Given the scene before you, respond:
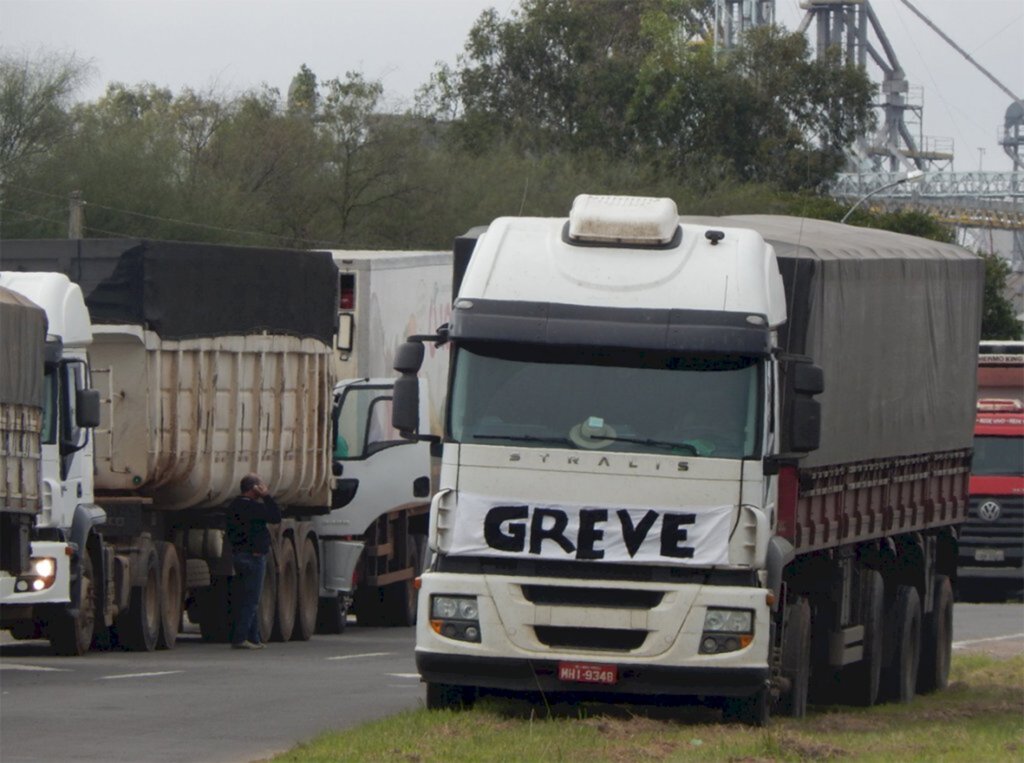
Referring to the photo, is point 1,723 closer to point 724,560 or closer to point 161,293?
point 724,560

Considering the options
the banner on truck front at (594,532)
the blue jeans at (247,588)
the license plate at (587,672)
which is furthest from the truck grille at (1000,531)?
the license plate at (587,672)

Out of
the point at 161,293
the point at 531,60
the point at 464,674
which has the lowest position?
the point at 464,674

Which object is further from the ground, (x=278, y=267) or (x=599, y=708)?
(x=278, y=267)

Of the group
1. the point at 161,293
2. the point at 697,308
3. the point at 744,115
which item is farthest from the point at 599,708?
the point at 744,115

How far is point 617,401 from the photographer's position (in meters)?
13.3

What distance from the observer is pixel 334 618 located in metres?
26.0

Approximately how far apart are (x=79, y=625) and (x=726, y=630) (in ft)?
28.3

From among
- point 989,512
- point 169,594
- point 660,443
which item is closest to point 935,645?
point 660,443

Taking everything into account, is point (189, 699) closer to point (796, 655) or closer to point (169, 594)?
point (796, 655)

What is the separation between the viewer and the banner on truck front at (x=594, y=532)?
1317 centimetres

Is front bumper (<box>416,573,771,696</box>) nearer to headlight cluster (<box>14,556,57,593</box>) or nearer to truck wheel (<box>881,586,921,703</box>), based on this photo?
truck wheel (<box>881,586,921,703</box>)

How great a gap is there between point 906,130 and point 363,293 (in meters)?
121

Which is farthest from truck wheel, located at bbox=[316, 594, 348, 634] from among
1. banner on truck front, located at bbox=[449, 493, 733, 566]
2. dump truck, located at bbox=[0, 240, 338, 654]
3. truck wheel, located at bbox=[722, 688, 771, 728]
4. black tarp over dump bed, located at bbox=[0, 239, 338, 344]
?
banner on truck front, located at bbox=[449, 493, 733, 566]

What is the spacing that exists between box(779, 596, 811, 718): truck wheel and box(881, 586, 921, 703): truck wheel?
9.24ft
